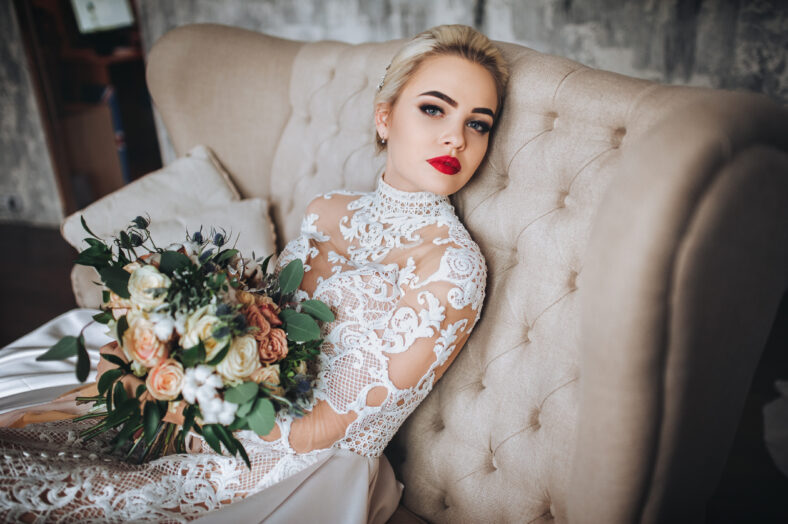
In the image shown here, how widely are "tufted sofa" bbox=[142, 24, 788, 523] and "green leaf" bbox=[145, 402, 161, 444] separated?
0.74 meters

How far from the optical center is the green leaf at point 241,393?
97 centimetres

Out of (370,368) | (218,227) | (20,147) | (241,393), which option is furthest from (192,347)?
(20,147)

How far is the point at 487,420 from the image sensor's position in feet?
4.37

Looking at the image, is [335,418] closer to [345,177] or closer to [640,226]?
[640,226]

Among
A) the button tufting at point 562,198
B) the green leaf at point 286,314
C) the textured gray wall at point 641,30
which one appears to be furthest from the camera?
the textured gray wall at point 641,30

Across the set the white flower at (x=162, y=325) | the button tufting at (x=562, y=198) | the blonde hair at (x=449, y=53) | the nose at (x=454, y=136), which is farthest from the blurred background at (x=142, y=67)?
the white flower at (x=162, y=325)

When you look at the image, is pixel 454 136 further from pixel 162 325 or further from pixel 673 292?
pixel 162 325

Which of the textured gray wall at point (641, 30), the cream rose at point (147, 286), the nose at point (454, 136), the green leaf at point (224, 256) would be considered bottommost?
the green leaf at point (224, 256)

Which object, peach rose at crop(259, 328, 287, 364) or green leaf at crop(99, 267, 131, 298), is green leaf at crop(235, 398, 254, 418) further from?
green leaf at crop(99, 267, 131, 298)

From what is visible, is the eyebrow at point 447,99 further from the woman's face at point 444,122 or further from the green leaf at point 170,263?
the green leaf at point 170,263

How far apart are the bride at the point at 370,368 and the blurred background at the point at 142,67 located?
1007mm

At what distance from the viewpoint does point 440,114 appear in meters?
1.31

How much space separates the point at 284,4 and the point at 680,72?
2.64m

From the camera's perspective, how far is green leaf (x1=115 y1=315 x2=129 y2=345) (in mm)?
962
